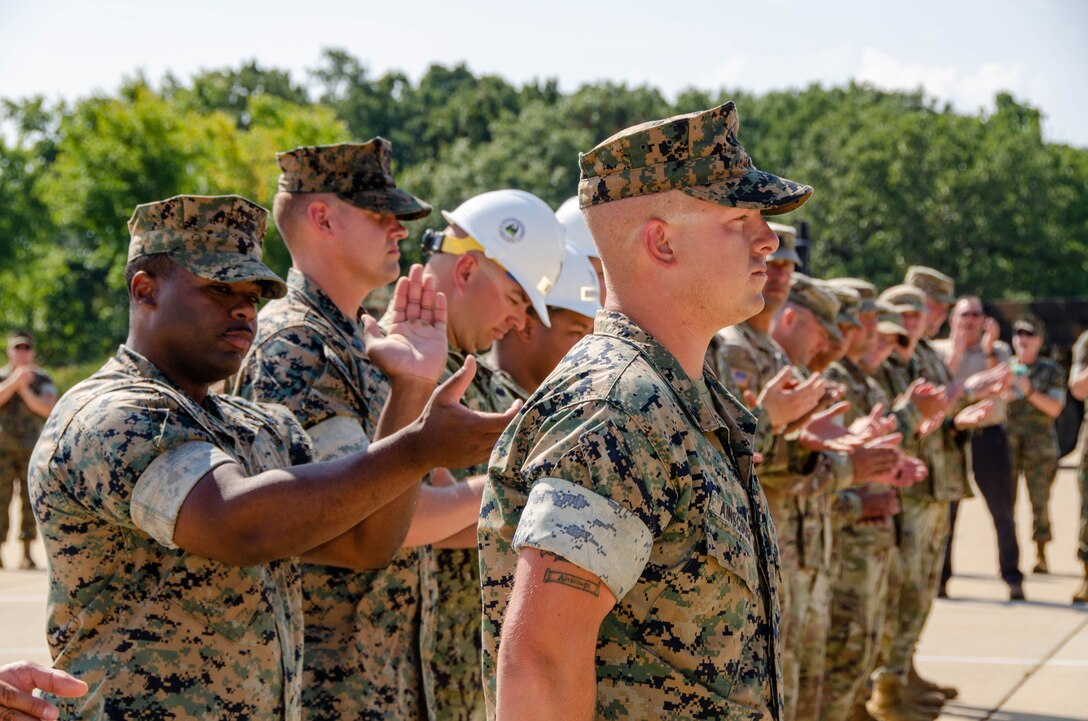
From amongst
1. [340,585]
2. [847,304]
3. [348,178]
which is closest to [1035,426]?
[847,304]

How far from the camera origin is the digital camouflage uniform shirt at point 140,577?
2.83m

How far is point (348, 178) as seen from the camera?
4.22m

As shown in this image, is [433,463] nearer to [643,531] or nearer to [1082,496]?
[643,531]

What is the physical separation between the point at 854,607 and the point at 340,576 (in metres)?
3.92

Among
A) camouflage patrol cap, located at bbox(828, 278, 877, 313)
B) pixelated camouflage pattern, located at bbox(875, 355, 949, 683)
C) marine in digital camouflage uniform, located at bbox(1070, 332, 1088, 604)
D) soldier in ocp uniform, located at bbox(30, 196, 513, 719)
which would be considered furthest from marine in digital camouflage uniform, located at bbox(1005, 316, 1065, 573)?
soldier in ocp uniform, located at bbox(30, 196, 513, 719)

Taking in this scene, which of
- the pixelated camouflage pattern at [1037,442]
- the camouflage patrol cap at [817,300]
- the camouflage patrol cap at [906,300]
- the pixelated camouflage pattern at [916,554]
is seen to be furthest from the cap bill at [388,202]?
the pixelated camouflage pattern at [1037,442]

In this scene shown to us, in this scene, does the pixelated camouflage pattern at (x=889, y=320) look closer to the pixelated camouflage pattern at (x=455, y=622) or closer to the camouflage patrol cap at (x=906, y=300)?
the camouflage patrol cap at (x=906, y=300)

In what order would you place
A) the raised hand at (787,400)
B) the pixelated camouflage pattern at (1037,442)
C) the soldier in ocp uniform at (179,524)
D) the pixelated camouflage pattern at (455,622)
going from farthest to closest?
the pixelated camouflage pattern at (1037,442) < the raised hand at (787,400) < the pixelated camouflage pattern at (455,622) < the soldier in ocp uniform at (179,524)

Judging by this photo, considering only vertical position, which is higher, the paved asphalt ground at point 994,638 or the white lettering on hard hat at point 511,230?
the white lettering on hard hat at point 511,230

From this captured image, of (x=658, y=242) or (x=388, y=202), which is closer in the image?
(x=658, y=242)

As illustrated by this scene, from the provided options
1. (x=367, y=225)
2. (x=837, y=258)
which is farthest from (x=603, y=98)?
(x=367, y=225)

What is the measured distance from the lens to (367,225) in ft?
13.9

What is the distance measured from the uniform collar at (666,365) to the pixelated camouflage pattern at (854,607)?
4658mm

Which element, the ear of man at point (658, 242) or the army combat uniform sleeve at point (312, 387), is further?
the army combat uniform sleeve at point (312, 387)
